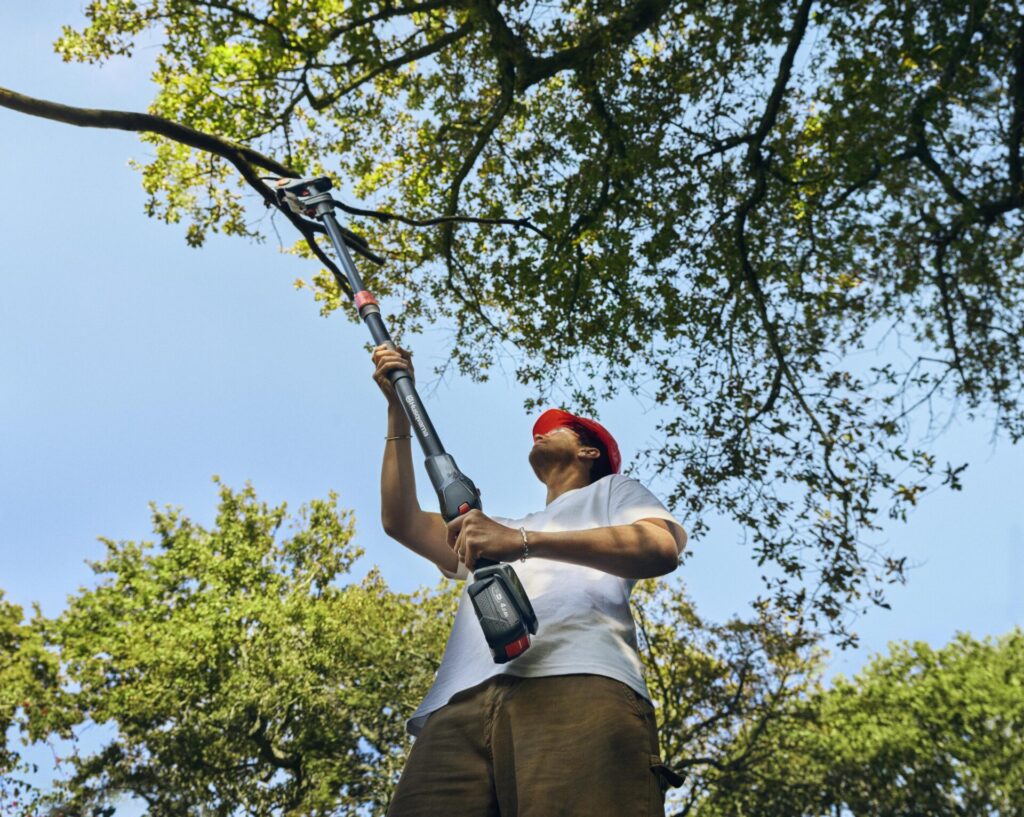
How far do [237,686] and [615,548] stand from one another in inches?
758

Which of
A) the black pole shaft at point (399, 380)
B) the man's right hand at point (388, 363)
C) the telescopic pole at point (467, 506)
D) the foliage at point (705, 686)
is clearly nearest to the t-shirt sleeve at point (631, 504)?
the telescopic pole at point (467, 506)

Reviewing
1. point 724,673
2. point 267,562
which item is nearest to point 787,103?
point 724,673

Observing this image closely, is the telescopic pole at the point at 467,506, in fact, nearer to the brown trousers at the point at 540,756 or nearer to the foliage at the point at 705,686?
the brown trousers at the point at 540,756

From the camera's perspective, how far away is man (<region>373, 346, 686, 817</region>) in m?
2.03

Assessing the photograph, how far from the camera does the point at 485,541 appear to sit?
2.21 m

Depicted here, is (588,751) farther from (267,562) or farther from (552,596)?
(267,562)

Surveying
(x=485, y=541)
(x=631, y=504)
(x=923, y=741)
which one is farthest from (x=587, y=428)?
(x=923, y=741)

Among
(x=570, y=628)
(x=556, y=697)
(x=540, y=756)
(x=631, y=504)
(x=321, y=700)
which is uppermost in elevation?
(x=321, y=700)

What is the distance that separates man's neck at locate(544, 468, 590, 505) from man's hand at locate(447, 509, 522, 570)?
96 cm

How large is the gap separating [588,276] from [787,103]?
288 centimetres

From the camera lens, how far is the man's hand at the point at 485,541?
7.24 feet

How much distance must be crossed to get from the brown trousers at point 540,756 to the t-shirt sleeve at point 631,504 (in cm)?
54

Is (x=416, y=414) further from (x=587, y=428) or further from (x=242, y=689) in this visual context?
(x=242, y=689)

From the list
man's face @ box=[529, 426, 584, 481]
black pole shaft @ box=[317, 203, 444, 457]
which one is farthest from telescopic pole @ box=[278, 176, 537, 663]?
man's face @ box=[529, 426, 584, 481]
